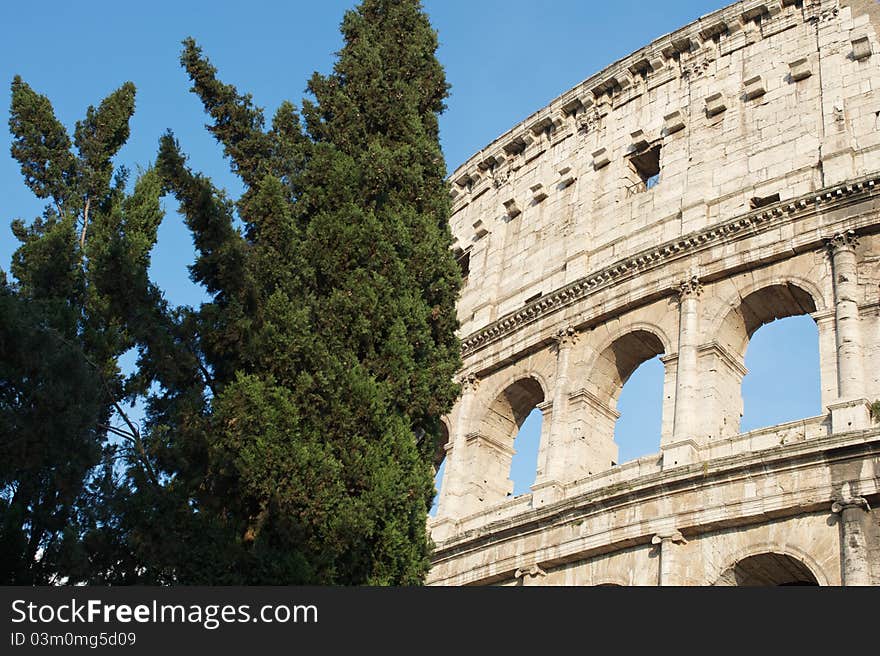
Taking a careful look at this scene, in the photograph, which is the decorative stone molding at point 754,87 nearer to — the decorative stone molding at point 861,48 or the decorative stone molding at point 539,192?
the decorative stone molding at point 861,48

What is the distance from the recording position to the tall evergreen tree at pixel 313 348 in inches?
523

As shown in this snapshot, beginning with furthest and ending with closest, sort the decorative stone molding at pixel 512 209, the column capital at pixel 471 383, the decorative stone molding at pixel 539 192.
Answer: the decorative stone molding at pixel 512 209, the decorative stone molding at pixel 539 192, the column capital at pixel 471 383

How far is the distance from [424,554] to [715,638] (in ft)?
17.4

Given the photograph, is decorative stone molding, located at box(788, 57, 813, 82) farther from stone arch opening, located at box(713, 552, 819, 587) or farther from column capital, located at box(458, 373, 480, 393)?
stone arch opening, located at box(713, 552, 819, 587)

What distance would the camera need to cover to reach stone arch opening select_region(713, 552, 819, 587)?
18469 mm

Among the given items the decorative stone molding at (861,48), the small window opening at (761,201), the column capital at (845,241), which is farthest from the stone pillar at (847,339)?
the decorative stone molding at (861,48)

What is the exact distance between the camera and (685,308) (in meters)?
22.1

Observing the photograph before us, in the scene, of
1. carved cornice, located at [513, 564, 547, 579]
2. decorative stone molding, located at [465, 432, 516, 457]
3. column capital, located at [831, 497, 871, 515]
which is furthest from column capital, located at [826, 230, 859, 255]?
decorative stone molding, located at [465, 432, 516, 457]

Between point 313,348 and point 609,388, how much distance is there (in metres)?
→ 10.4

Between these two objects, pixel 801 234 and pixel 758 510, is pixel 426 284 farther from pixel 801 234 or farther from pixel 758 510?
pixel 801 234

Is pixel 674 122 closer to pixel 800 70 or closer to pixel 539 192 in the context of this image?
pixel 800 70

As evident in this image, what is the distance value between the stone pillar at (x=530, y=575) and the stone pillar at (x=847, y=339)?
5.55 meters

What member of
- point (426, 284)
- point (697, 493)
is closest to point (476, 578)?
point (697, 493)

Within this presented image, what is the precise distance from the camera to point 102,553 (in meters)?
13.4
